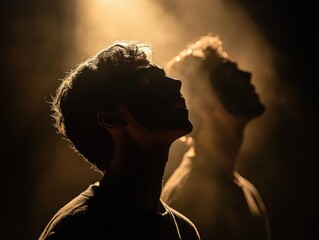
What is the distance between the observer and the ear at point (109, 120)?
2055 mm

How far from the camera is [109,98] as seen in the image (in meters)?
2.07

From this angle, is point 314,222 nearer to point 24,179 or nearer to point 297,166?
point 297,166

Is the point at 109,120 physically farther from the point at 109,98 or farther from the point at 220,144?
the point at 220,144

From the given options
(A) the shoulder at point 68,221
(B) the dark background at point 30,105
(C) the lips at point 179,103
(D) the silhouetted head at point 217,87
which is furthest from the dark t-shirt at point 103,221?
(B) the dark background at point 30,105

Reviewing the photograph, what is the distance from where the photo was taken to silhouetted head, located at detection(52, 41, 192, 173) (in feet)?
6.73

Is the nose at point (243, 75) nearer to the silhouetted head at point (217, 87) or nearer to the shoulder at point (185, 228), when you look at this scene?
the silhouetted head at point (217, 87)

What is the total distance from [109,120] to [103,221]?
1.37ft

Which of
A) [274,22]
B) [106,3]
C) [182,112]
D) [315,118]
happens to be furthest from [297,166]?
[182,112]

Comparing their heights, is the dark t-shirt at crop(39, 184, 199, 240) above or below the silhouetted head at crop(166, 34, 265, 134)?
below

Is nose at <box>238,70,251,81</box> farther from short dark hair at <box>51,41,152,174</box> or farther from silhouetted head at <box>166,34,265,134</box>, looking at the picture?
short dark hair at <box>51,41,152,174</box>

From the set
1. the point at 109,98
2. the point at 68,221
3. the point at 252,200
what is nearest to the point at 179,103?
the point at 109,98

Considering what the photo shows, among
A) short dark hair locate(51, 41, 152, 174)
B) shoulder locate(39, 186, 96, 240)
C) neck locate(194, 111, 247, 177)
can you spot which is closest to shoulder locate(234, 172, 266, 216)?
neck locate(194, 111, 247, 177)

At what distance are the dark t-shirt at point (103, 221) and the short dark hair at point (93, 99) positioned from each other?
0.66ft

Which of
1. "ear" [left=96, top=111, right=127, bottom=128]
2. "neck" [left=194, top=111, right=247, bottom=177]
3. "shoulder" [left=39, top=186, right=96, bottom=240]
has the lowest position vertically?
"shoulder" [left=39, top=186, right=96, bottom=240]
